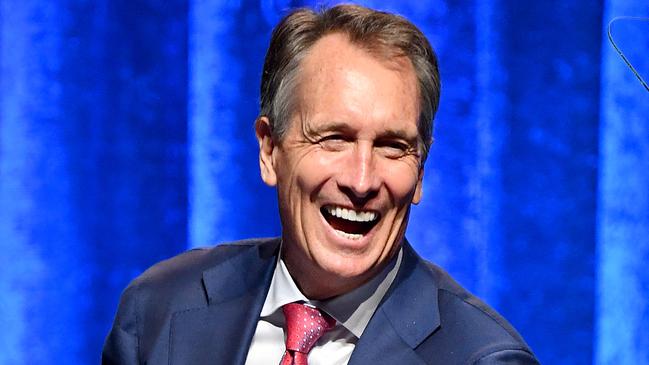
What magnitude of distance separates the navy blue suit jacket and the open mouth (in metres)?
0.10

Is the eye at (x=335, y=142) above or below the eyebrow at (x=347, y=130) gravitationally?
below

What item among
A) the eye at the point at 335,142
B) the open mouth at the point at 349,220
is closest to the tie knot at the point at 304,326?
the open mouth at the point at 349,220

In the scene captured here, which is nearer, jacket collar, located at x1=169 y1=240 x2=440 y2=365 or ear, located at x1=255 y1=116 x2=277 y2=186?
jacket collar, located at x1=169 y1=240 x2=440 y2=365

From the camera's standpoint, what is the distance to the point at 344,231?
165 cm

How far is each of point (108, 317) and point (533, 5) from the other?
974mm

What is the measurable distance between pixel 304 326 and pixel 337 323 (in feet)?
0.16

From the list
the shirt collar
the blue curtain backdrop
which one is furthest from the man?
the blue curtain backdrop

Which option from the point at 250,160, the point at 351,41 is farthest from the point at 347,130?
the point at 250,160

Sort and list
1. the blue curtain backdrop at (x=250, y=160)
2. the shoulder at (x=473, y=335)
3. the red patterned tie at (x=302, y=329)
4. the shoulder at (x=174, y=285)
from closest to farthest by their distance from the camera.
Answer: the shoulder at (x=473, y=335) → the red patterned tie at (x=302, y=329) → the shoulder at (x=174, y=285) → the blue curtain backdrop at (x=250, y=160)

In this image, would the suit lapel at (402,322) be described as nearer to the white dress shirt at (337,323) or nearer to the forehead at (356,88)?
the white dress shirt at (337,323)

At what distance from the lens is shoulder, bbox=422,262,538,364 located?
5.08ft

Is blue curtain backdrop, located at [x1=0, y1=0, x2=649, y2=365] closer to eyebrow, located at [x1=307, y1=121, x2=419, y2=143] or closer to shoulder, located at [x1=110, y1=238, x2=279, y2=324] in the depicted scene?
shoulder, located at [x1=110, y1=238, x2=279, y2=324]

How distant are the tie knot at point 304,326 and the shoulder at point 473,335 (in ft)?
0.50

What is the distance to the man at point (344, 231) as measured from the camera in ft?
5.25
